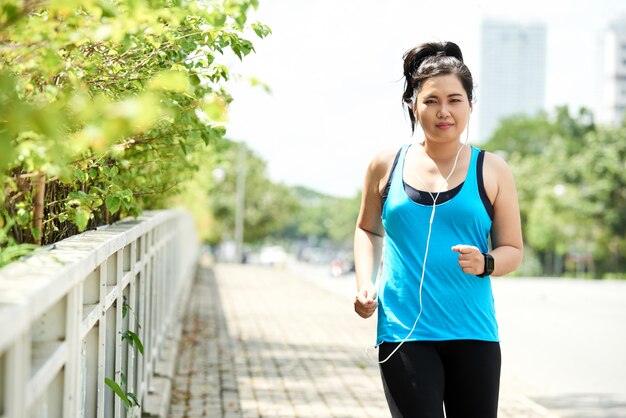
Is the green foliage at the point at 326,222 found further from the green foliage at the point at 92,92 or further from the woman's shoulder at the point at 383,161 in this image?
the woman's shoulder at the point at 383,161

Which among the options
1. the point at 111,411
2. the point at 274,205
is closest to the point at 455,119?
the point at 111,411

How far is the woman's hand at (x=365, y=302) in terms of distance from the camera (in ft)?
11.1

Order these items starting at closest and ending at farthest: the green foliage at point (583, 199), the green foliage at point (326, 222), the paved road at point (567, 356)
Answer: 1. the paved road at point (567, 356)
2. the green foliage at point (583, 199)
3. the green foliage at point (326, 222)

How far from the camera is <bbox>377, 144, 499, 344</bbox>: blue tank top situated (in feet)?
10.7

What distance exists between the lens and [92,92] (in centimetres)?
382

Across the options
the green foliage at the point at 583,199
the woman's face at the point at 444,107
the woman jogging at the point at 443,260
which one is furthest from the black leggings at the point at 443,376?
the green foliage at the point at 583,199

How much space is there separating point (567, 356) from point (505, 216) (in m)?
8.84

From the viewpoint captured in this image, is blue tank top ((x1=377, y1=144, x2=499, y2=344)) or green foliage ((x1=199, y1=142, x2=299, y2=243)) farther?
green foliage ((x1=199, y1=142, x2=299, y2=243))

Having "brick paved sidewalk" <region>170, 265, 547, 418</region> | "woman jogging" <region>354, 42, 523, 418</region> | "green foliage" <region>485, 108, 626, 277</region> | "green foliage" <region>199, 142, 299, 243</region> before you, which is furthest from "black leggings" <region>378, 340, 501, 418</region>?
"green foliage" <region>199, 142, 299, 243</region>

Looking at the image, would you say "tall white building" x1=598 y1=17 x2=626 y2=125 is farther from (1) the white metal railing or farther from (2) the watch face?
(2) the watch face

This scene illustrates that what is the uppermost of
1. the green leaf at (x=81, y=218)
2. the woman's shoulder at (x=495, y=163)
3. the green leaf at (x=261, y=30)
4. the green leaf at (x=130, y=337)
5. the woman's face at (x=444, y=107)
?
the green leaf at (x=261, y=30)

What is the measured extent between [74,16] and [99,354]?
1664 mm

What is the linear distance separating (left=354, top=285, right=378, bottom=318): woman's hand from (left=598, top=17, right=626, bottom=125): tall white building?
162 metres

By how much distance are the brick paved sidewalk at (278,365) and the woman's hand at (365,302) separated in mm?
3847
